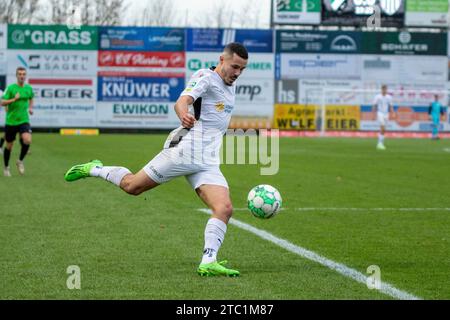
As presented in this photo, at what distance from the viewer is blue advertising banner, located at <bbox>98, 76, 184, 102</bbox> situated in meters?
46.6

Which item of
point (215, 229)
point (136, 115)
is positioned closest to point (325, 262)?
point (215, 229)

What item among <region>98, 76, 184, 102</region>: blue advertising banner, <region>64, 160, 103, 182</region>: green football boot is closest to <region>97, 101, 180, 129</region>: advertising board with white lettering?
<region>98, 76, 184, 102</region>: blue advertising banner

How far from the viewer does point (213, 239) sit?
316 inches

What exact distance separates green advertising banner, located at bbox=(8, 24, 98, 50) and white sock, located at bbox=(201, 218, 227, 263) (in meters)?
40.2

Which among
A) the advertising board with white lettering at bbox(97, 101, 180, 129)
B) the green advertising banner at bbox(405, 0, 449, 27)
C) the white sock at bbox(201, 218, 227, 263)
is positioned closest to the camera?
the white sock at bbox(201, 218, 227, 263)

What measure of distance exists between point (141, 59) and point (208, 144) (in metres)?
39.6

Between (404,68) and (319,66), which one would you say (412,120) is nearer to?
(404,68)

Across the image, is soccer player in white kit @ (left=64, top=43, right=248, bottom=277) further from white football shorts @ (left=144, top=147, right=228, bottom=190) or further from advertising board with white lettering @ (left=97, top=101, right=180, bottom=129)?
advertising board with white lettering @ (left=97, top=101, right=180, bottom=129)

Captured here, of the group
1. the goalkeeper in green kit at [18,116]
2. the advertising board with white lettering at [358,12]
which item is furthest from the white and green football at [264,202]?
the advertising board with white lettering at [358,12]

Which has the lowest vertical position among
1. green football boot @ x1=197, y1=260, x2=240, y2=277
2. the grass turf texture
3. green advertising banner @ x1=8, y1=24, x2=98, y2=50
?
the grass turf texture

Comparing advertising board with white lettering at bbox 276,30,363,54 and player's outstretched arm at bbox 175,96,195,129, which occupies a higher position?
advertising board with white lettering at bbox 276,30,363,54

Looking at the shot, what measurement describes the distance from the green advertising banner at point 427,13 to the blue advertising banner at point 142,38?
1280 centimetres

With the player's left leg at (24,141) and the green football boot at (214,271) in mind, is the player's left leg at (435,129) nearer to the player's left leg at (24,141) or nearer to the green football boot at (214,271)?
the player's left leg at (24,141)

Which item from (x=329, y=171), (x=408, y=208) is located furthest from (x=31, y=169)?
(x=408, y=208)
